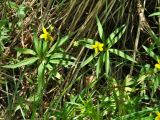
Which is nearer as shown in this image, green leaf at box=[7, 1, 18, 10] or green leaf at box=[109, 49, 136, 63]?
green leaf at box=[109, 49, 136, 63]

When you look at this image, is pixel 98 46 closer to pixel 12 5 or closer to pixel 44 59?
pixel 44 59

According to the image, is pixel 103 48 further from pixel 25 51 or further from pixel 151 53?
pixel 25 51

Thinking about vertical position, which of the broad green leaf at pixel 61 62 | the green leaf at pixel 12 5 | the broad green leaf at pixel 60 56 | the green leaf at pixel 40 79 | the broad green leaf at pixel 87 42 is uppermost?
the green leaf at pixel 12 5

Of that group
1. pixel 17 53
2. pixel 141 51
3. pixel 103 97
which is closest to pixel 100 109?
pixel 103 97

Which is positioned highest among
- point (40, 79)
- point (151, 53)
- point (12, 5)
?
point (12, 5)

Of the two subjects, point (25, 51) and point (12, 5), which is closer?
point (25, 51)

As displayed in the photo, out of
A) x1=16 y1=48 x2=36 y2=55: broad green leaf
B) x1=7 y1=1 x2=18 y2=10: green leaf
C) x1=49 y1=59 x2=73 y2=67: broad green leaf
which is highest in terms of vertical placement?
x1=7 y1=1 x2=18 y2=10: green leaf

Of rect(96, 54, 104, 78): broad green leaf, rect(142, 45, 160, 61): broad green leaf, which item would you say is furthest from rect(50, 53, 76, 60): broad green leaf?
rect(142, 45, 160, 61): broad green leaf

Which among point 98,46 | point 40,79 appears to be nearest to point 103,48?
point 98,46

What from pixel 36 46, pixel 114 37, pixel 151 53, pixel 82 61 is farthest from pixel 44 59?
pixel 151 53

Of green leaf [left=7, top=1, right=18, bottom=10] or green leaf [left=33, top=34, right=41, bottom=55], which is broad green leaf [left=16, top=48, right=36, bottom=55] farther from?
green leaf [left=7, top=1, right=18, bottom=10]

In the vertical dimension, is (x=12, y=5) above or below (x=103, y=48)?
above

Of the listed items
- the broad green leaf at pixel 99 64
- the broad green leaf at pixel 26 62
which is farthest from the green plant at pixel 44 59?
the broad green leaf at pixel 99 64

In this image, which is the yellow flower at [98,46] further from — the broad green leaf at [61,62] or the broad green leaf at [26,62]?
the broad green leaf at [26,62]
